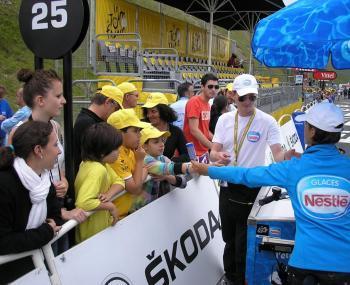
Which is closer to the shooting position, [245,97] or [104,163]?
[104,163]

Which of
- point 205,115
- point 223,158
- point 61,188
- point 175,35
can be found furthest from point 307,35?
point 175,35

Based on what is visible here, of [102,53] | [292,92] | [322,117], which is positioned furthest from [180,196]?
[292,92]

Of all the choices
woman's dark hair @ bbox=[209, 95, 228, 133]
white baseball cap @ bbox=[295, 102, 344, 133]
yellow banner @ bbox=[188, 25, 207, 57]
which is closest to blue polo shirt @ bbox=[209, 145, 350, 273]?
white baseball cap @ bbox=[295, 102, 344, 133]

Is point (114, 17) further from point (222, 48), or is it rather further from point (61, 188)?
point (222, 48)

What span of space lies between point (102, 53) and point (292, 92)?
988 centimetres

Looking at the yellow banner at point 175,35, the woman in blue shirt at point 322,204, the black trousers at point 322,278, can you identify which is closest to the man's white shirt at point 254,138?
the woman in blue shirt at point 322,204

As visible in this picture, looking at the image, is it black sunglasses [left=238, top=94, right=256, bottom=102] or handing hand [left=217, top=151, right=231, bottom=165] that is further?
black sunglasses [left=238, top=94, right=256, bottom=102]

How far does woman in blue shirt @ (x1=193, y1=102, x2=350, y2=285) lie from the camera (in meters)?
2.60

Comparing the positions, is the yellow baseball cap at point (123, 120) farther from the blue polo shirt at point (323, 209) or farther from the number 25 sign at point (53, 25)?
the blue polo shirt at point (323, 209)

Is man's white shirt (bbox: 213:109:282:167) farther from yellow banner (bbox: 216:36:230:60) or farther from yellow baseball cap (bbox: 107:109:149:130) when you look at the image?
yellow banner (bbox: 216:36:230:60)

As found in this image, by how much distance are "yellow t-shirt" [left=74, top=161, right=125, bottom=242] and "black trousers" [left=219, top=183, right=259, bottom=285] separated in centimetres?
127

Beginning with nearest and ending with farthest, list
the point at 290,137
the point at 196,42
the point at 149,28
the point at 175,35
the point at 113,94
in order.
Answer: the point at 113,94 < the point at 290,137 < the point at 149,28 < the point at 175,35 < the point at 196,42

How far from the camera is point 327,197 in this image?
2588 mm

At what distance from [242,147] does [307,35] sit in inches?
61.0
